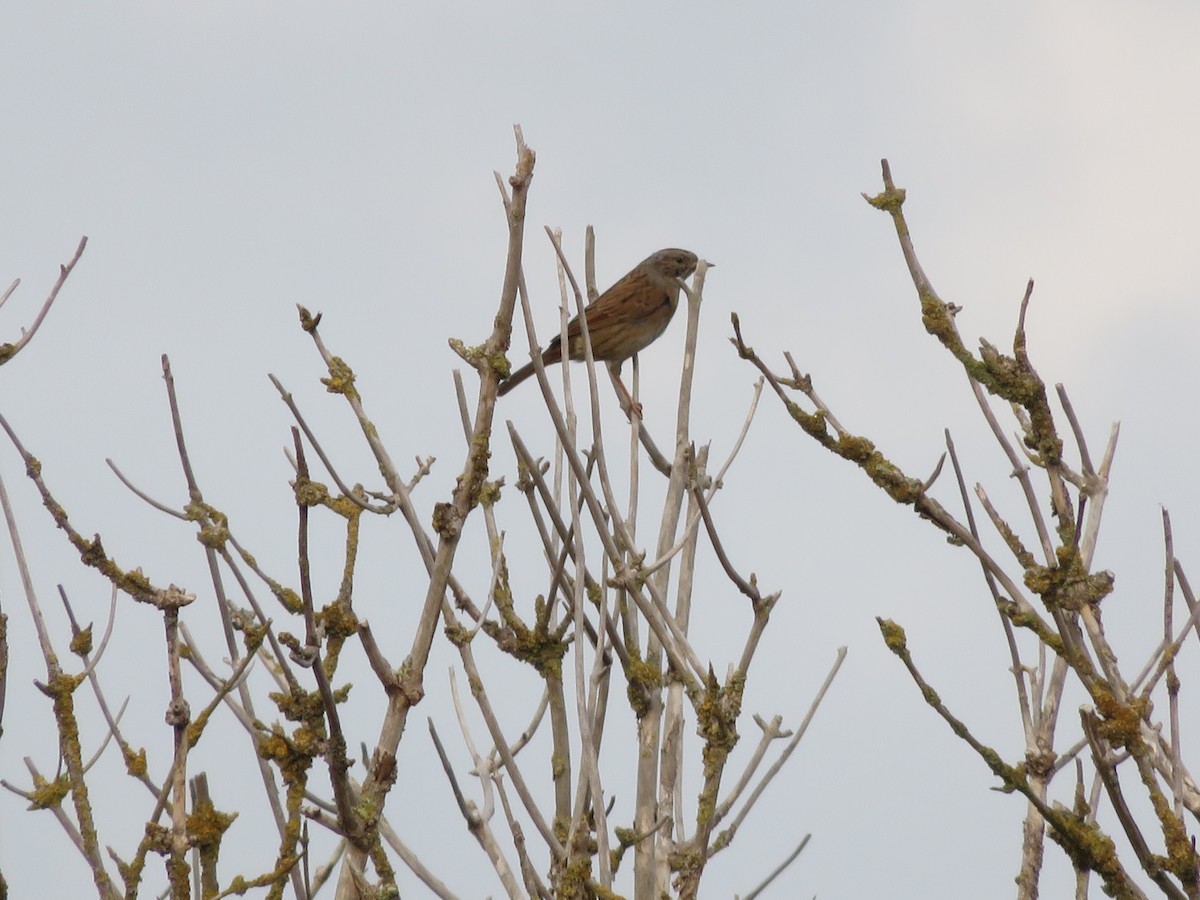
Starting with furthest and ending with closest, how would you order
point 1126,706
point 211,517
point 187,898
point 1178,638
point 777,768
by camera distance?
point 777,768
point 211,517
point 1178,638
point 1126,706
point 187,898

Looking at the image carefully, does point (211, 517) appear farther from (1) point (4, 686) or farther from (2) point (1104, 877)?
(2) point (1104, 877)

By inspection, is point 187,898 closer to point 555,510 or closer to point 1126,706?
point 555,510

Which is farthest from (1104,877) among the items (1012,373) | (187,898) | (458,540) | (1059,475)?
(187,898)

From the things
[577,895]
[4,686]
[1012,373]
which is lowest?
[577,895]

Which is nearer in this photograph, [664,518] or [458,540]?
[458,540]

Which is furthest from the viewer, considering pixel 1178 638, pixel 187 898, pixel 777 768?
pixel 777 768

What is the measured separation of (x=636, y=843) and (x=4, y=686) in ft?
4.67

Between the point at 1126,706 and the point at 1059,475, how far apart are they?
0.52m

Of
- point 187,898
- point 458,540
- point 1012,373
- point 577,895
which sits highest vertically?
point 1012,373

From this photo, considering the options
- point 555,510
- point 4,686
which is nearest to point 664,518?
point 555,510

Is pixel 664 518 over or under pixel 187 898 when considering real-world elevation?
over

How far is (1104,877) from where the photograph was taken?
8.54 ft

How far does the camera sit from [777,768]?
3.26 m

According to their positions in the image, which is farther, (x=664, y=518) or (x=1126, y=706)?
(x=664, y=518)
